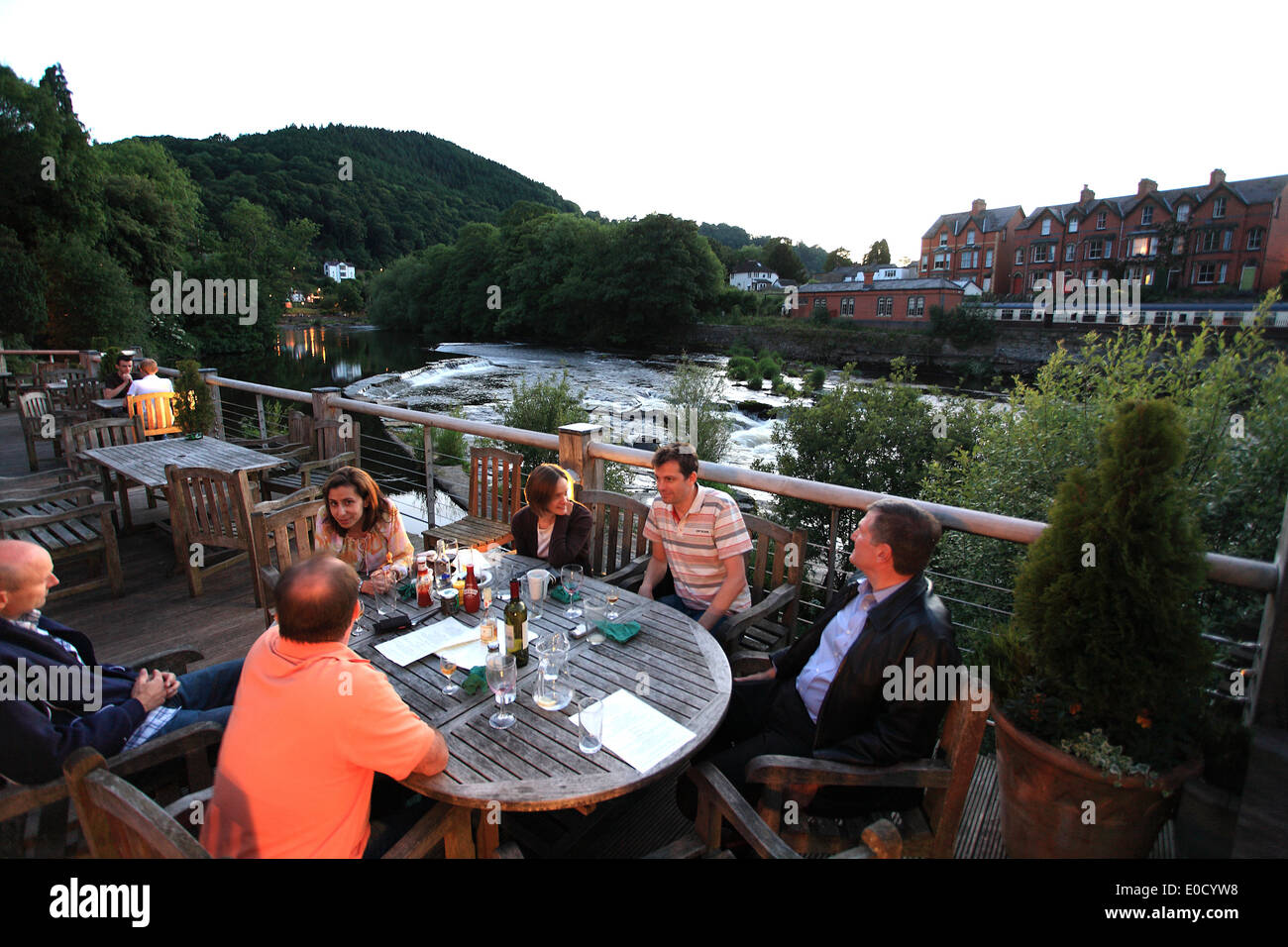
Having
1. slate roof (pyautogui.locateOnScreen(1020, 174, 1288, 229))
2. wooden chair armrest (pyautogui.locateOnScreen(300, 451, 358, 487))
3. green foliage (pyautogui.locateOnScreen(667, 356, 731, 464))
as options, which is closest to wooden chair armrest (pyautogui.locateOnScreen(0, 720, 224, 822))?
wooden chair armrest (pyautogui.locateOnScreen(300, 451, 358, 487))

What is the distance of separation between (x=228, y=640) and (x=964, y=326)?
158 feet

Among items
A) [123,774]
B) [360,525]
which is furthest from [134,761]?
[360,525]

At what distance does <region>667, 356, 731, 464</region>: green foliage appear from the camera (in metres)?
18.4

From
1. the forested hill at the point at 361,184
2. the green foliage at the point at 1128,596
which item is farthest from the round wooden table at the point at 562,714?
the forested hill at the point at 361,184

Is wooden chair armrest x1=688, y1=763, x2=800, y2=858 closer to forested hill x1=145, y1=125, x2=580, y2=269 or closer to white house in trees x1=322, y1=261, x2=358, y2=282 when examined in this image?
forested hill x1=145, y1=125, x2=580, y2=269

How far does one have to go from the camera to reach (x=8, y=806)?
166cm

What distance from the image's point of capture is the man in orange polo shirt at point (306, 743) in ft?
5.20

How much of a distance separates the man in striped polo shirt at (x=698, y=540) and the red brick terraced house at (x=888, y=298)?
1946 inches

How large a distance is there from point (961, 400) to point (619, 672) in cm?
1361

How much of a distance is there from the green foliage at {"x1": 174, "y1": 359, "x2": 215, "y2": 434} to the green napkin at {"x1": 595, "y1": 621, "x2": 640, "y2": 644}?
611 centimetres

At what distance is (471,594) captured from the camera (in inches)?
108

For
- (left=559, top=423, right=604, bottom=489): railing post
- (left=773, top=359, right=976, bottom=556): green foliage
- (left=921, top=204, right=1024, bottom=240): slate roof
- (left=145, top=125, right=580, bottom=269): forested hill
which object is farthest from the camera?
(left=921, top=204, right=1024, bottom=240): slate roof
